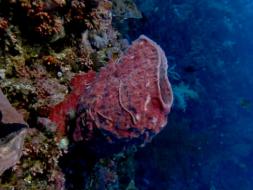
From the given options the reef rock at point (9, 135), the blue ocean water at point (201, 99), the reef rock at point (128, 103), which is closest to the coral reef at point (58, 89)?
the reef rock at point (128, 103)

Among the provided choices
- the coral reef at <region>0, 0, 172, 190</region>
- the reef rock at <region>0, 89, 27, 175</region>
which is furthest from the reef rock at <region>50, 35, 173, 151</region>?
the reef rock at <region>0, 89, 27, 175</region>

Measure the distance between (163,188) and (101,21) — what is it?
7353 mm

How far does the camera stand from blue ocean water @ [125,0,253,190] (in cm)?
1019

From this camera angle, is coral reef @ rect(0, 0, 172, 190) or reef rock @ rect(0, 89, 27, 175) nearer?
reef rock @ rect(0, 89, 27, 175)

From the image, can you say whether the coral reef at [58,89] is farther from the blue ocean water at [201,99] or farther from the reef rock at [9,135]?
the blue ocean water at [201,99]

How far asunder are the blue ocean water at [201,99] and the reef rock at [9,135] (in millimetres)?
6672

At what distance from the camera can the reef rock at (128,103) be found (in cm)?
316

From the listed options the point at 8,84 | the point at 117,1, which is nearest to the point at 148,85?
the point at 8,84

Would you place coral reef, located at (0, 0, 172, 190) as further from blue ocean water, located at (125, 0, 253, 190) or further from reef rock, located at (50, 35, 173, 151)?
blue ocean water, located at (125, 0, 253, 190)

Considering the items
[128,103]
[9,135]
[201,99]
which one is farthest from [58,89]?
[201,99]

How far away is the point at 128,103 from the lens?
3176 millimetres

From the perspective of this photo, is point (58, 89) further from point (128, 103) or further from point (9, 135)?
point (9, 135)

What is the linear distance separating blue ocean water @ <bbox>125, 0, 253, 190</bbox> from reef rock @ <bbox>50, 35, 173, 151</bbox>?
→ 5.59 m

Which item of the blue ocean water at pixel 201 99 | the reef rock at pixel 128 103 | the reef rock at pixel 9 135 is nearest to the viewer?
the reef rock at pixel 9 135
